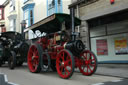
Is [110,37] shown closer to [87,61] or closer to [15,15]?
[87,61]

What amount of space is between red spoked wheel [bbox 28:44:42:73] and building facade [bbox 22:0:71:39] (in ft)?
23.9

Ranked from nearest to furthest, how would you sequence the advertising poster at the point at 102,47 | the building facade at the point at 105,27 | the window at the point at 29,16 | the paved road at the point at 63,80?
the paved road at the point at 63,80, the building facade at the point at 105,27, the advertising poster at the point at 102,47, the window at the point at 29,16

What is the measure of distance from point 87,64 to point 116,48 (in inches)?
191

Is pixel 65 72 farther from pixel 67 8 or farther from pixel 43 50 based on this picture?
pixel 67 8

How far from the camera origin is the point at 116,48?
38.2 feet

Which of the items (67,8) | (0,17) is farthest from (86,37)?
(0,17)

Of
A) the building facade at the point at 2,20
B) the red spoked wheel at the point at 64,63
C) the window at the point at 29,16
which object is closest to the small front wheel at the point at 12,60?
the red spoked wheel at the point at 64,63

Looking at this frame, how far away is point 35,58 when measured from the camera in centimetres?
866

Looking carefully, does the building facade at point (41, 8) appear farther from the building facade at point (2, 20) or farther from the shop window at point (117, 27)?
the building facade at point (2, 20)

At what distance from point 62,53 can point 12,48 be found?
5554 millimetres

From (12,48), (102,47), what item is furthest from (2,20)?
(102,47)

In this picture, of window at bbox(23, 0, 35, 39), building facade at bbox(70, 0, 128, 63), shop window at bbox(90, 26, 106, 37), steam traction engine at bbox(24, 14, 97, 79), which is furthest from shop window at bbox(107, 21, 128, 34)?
window at bbox(23, 0, 35, 39)

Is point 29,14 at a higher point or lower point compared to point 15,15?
lower

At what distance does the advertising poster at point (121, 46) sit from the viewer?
1108 centimetres
